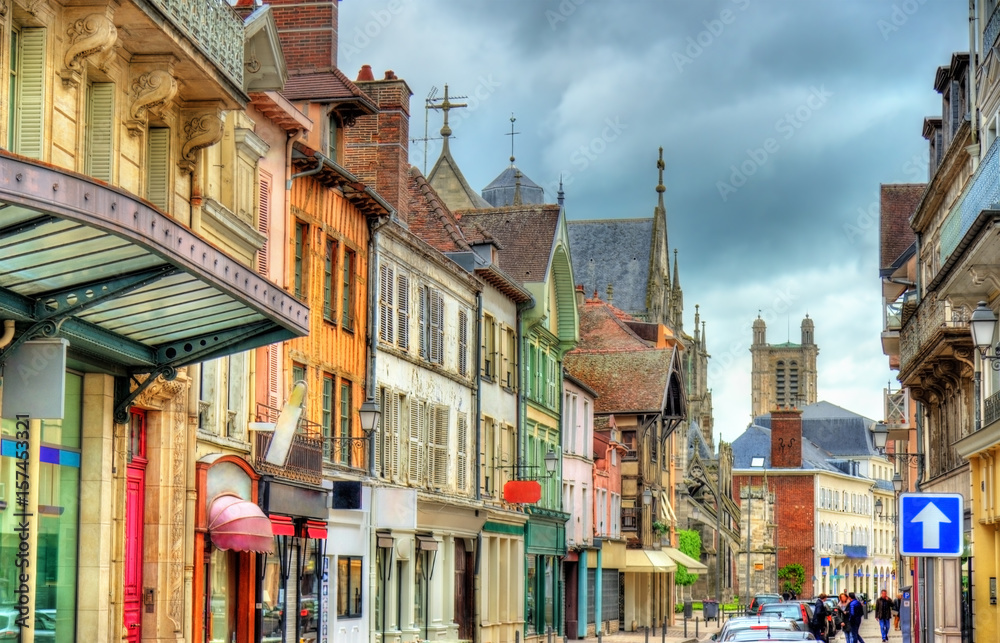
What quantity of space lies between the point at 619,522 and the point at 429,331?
78.4 ft

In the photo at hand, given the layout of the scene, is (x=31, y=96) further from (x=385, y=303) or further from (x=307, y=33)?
(x=385, y=303)

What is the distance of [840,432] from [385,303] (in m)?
114

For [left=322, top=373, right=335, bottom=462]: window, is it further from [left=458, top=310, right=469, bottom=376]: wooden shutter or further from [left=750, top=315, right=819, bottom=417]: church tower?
[left=750, top=315, right=819, bottom=417]: church tower

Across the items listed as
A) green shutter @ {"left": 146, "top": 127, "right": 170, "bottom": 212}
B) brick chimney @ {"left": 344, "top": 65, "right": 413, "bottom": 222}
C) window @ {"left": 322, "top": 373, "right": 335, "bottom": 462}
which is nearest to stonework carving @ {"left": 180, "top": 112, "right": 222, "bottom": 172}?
green shutter @ {"left": 146, "top": 127, "right": 170, "bottom": 212}

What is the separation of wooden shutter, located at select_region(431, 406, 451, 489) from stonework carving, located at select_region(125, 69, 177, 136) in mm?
16695

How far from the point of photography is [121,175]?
54.8ft

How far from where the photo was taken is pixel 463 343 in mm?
35438

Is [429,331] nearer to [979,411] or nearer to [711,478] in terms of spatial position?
[979,411]

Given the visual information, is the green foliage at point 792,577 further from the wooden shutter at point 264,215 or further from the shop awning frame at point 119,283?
the shop awning frame at point 119,283

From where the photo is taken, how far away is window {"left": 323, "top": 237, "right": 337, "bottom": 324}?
87.4 ft

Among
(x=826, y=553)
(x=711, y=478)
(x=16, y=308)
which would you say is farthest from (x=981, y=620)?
(x=826, y=553)

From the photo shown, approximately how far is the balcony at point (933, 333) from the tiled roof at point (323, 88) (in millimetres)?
10658

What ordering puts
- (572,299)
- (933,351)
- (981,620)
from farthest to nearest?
(572,299), (933,351), (981,620)

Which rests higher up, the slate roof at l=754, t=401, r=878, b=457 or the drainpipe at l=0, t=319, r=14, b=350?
the slate roof at l=754, t=401, r=878, b=457
